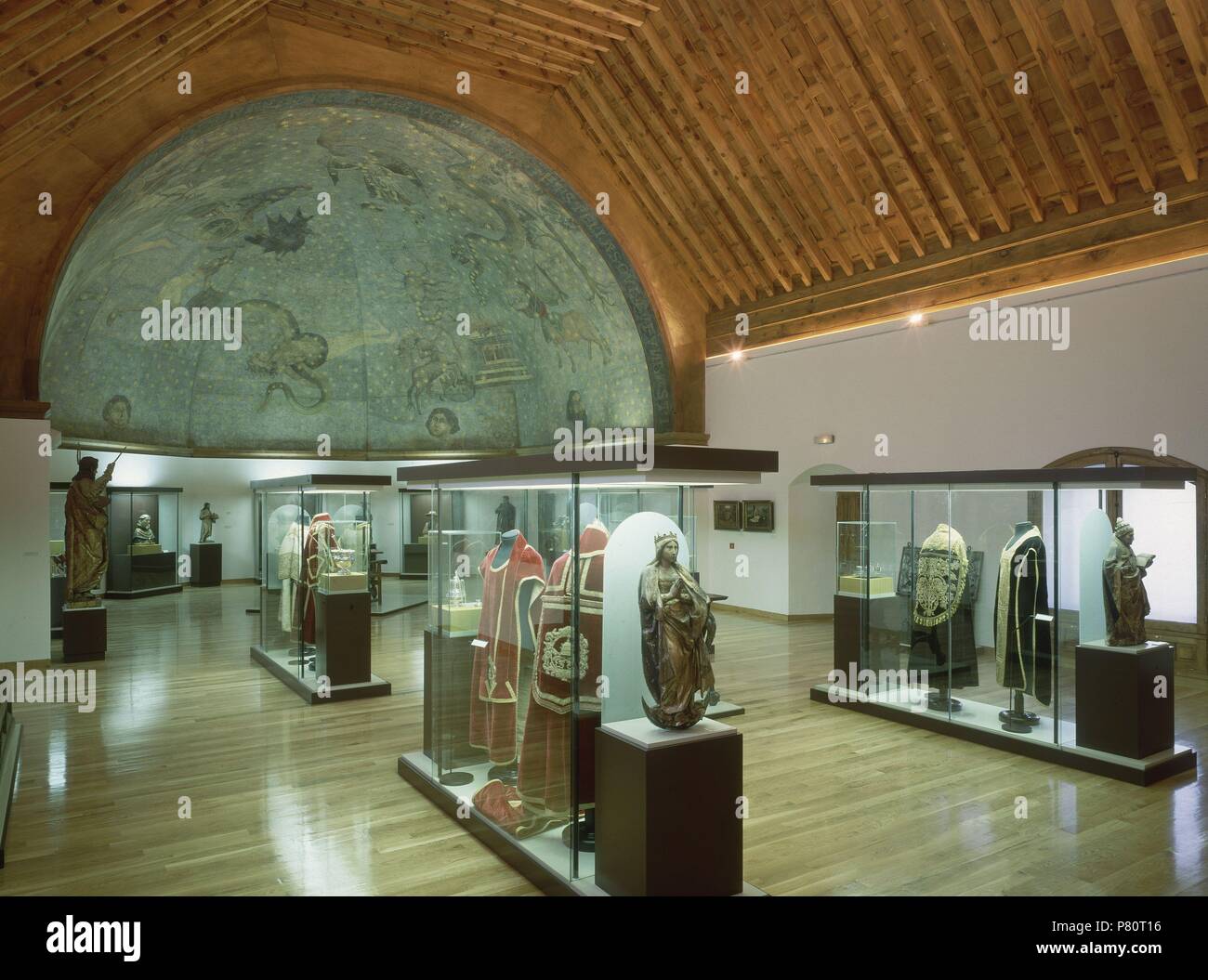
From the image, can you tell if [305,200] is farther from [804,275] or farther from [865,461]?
[865,461]

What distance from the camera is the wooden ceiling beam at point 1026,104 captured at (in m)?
9.48

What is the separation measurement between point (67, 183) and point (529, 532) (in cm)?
919

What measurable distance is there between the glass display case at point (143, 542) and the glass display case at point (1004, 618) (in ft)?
52.1

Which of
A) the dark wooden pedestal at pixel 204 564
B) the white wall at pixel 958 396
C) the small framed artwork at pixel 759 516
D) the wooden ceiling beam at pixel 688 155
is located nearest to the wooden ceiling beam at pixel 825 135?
the white wall at pixel 958 396

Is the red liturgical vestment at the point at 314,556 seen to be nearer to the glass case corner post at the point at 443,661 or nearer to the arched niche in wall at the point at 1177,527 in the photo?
the glass case corner post at the point at 443,661

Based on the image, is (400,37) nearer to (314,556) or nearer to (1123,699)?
(314,556)

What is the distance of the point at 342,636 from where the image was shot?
9.68 meters

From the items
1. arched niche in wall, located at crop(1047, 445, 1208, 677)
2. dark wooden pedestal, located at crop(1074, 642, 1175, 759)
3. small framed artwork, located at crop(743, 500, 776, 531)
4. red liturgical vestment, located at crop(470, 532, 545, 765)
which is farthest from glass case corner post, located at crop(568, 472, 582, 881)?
small framed artwork, located at crop(743, 500, 776, 531)

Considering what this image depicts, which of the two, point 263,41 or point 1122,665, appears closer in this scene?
point 1122,665

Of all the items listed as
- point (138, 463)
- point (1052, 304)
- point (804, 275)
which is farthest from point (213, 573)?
point (1052, 304)

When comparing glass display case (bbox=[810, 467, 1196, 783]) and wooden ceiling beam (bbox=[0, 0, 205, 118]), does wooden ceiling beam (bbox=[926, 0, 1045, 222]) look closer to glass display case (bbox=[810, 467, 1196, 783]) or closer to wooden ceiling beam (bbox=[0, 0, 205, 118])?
glass display case (bbox=[810, 467, 1196, 783])

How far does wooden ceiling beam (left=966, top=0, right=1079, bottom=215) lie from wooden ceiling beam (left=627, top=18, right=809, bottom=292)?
160 inches

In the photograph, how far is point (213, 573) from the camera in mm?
21016

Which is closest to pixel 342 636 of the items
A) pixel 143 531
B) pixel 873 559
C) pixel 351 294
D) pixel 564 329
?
pixel 873 559
